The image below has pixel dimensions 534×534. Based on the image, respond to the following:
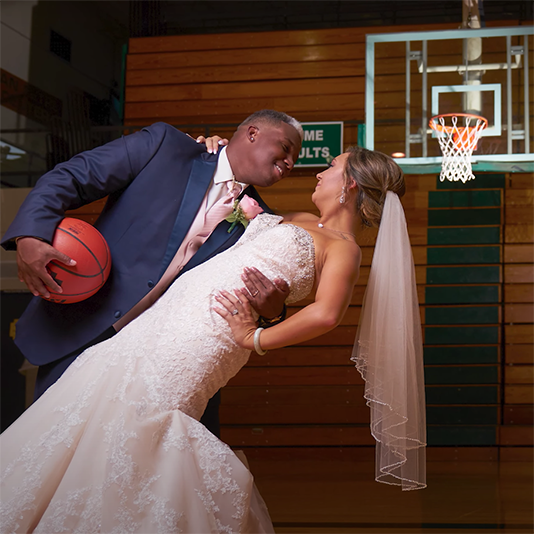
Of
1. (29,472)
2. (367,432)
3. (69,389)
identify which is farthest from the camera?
(367,432)

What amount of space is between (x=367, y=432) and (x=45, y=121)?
5.09 meters

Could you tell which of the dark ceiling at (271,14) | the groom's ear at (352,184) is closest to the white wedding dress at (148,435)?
the groom's ear at (352,184)

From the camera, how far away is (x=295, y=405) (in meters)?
6.50

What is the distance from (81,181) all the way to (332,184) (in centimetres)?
93

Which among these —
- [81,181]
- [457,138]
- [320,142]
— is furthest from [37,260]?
[320,142]

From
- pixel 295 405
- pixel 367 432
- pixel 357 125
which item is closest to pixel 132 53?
pixel 357 125

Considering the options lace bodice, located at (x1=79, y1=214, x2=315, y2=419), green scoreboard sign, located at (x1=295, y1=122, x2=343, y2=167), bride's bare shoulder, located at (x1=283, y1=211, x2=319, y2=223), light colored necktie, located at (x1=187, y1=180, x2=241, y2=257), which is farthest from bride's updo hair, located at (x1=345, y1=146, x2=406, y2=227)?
green scoreboard sign, located at (x1=295, y1=122, x2=343, y2=167)

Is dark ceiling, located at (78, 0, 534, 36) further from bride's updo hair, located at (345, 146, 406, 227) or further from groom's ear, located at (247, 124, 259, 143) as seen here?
groom's ear, located at (247, 124, 259, 143)

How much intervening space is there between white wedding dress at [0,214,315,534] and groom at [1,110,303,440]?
0.36 ft

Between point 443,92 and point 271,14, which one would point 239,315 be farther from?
point 271,14

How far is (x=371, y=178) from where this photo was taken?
2.39m

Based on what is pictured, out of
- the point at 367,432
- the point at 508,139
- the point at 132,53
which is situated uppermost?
the point at 132,53

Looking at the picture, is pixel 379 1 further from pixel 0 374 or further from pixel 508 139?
pixel 0 374

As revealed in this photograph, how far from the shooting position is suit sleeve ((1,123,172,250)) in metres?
1.94
